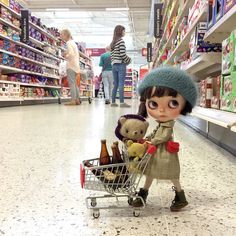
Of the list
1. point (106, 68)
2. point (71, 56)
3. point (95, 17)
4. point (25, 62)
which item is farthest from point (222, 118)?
point (95, 17)

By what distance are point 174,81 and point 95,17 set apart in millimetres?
15649

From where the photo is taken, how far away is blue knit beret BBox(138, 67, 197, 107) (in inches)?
31.4

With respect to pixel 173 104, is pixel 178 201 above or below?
below

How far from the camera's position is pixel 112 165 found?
0.78 metres

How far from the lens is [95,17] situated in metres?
15.6

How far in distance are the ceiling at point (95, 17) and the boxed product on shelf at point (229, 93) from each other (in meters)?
6.84

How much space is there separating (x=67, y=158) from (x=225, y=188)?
720mm

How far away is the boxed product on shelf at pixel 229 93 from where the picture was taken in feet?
5.10

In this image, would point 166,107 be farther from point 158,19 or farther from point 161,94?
point 158,19

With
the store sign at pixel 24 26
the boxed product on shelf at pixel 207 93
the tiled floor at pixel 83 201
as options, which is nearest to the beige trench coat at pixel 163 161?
the tiled floor at pixel 83 201

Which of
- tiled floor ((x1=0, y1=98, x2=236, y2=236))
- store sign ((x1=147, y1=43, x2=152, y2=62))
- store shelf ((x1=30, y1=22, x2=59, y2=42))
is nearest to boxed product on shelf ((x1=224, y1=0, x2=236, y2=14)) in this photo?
tiled floor ((x1=0, y1=98, x2=236, y2=236))

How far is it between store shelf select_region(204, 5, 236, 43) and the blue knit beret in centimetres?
89

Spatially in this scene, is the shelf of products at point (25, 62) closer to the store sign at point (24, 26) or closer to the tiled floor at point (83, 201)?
the store sign at point (24, 26)

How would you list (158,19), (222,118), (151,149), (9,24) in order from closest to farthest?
(151,149) < (222,118) < (158,19) < (9,24)
